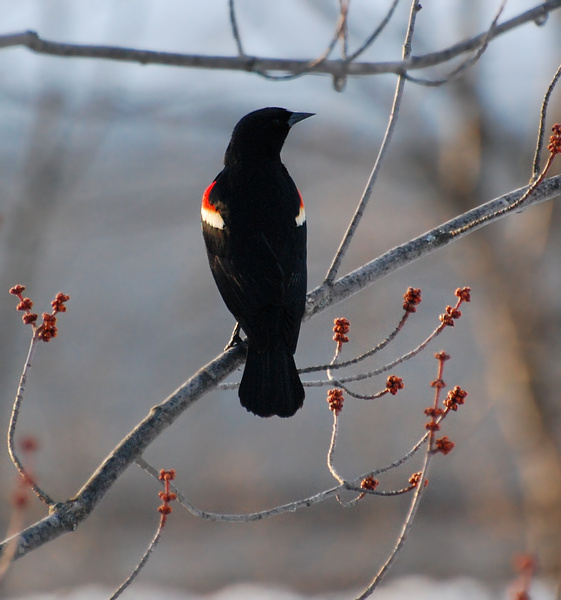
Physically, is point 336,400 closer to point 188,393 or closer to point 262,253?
point 188,393

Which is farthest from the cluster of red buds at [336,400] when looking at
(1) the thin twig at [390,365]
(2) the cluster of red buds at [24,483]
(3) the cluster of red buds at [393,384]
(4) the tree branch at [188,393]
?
(2) the cluster of red buds at [24,483]

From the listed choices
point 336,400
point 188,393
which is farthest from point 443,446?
point 188,393

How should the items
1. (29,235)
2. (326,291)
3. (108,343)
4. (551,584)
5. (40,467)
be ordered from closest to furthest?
(326,291) → (29,235) → (551,584) → (40,467) → (108,343)

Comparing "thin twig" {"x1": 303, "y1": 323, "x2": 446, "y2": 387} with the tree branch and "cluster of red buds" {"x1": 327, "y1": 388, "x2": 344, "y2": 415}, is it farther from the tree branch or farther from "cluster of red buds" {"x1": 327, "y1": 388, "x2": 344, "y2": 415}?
the tree branch

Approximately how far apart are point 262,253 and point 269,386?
0.67m

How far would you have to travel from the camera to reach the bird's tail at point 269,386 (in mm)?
3338

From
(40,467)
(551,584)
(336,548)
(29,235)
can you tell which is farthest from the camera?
(40,467)

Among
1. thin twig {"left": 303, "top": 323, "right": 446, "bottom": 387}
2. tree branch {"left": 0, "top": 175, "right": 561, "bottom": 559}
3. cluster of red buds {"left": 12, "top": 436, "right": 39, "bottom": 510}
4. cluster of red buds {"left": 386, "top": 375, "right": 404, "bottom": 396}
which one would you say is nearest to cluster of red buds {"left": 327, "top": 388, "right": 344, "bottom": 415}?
thin twig {"left": 303, "top": 323, "right": 446, "bottom": 387}

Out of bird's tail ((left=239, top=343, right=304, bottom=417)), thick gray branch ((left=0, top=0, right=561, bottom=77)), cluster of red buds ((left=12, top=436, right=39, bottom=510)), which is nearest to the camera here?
thick gray branch ((left=0, top=0, right=561, bottom=77))

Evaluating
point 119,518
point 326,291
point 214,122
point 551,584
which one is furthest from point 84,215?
point 326,291

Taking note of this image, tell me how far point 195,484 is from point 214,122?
3.88 meters

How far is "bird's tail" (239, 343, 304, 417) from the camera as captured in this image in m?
3.34

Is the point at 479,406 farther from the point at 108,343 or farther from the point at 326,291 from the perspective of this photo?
the point at 326,291

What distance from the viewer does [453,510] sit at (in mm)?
8875
